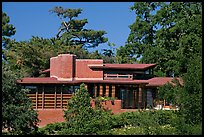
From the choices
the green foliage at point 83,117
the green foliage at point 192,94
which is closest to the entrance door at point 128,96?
the green foliage at point 83,117

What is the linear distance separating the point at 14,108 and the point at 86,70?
1932 cm

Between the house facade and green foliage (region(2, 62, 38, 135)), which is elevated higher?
the house facade

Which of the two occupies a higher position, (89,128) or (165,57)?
(165,57)

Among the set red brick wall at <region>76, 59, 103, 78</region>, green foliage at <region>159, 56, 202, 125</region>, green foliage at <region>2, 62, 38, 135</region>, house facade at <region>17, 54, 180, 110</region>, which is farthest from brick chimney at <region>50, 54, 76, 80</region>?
green foliage at <region>159, 56, 202, 125</region>

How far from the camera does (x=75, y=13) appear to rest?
6175 cm

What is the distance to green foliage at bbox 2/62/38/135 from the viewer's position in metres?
16.3

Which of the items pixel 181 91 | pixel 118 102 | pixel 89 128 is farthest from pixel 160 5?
pixel 181 91

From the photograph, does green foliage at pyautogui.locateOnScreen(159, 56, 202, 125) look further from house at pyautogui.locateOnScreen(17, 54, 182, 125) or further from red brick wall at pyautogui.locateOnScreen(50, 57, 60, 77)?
red brick wall at pyautogui.locateOnScreen(50, 57, 60, 77)

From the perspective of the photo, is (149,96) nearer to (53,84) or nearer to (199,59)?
(53,84)

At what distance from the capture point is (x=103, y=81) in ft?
110

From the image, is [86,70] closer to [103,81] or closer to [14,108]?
[103,81]

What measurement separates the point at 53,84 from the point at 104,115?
27.7 ft

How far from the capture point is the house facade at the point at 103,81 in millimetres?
32219

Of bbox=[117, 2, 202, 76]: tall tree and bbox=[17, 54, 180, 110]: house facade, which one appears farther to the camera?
bbox=[117, 2, 202, 76]: tall tree
